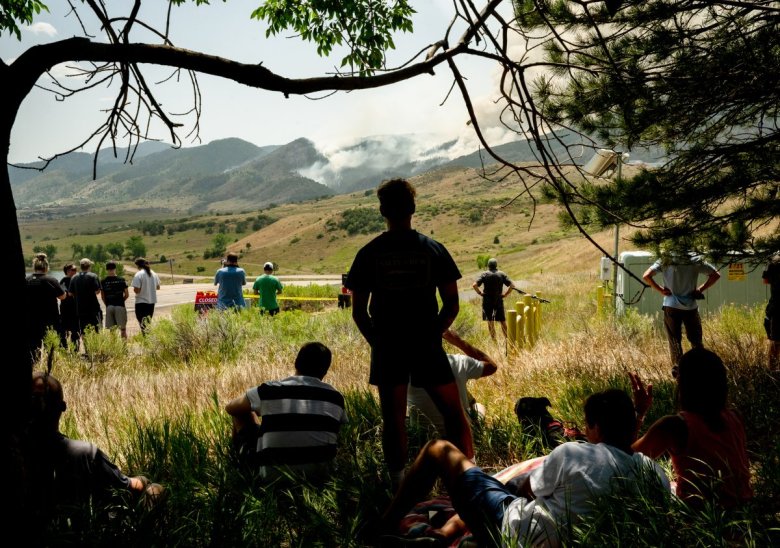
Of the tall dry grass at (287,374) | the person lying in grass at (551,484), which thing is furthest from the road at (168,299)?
the person lying in grass at (551,484)

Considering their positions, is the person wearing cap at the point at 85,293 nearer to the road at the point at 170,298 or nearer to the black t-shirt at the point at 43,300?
the black t-shirt at the point at 43,300

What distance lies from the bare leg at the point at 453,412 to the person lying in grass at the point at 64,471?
1.49 m

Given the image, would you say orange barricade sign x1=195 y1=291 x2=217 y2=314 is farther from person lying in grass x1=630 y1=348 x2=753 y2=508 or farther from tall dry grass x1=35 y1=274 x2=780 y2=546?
person lying in grass x1=630 y1=348 x2=753 y2=508

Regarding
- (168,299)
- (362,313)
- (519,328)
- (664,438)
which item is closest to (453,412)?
(362,313)

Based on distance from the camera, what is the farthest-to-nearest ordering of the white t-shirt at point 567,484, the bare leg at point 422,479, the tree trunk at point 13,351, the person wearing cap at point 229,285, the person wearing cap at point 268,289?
the person wearing cap at point 268,289 < the person wearing cap at point 229,285 < the bare leg at point 422,479 < the white t-shirt at point 567,484 < the tree trunk at point 13,351

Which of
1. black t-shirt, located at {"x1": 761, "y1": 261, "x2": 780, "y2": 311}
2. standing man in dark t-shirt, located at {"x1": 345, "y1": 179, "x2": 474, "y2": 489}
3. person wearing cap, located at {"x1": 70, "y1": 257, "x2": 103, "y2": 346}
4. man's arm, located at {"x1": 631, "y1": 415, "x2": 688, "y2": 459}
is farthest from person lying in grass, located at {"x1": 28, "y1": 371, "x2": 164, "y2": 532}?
person wearing cap, located at {"x1": 70, "y1": 257, "x2": 103, "y2": 346}

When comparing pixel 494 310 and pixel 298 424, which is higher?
pixel 298 424

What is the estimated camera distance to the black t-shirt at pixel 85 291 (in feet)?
33.3

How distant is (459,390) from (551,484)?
5.33 feet

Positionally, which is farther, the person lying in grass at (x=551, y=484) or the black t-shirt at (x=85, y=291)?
the black t-shirt at (x=85, y=291)

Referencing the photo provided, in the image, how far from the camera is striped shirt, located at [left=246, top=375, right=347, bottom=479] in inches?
132

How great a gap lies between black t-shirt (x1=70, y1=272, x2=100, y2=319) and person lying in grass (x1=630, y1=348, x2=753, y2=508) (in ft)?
31.7

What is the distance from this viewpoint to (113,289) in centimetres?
1098

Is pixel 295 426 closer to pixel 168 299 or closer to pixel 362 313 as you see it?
pixel 362 313
